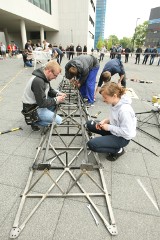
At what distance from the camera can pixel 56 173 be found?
2.65m

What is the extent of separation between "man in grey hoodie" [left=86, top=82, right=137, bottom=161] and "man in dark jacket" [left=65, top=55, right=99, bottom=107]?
5.97ft

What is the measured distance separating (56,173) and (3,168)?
0.85m

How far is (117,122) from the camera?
2.72 m

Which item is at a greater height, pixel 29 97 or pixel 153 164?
pixel 29 97

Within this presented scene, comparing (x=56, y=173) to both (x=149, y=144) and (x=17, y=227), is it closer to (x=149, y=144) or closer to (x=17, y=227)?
(x=17, y=227)

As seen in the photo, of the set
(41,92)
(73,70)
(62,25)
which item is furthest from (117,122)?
(62,25)

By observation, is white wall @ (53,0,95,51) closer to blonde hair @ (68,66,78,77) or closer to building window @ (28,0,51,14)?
building window @ (28,0,51,14)

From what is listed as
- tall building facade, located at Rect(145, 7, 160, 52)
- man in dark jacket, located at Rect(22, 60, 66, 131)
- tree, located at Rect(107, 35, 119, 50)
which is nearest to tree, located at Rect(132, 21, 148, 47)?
tall building facade, located at Rect(145, 7, 160, 52)

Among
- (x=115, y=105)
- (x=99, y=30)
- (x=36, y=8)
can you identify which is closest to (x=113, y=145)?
(x=115, y=105)

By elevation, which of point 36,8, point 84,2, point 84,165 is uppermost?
point 84,2

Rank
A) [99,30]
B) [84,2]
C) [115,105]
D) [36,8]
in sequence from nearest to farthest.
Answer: [115,105]
[36,8]
[84,2]
[99,30]

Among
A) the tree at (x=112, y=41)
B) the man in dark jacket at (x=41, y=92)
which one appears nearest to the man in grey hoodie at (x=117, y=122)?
the man in dark jacket at (x=41, y=92)

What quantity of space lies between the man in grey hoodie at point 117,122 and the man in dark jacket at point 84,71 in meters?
1.82

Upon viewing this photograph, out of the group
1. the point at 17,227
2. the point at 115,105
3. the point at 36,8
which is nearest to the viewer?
the point at 17,227
